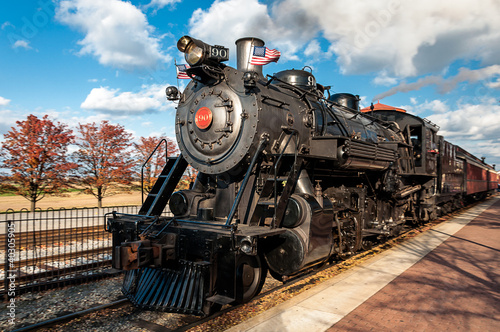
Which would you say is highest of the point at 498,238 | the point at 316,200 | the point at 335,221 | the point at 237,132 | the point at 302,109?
the point at 302,109

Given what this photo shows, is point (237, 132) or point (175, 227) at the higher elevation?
point (237, 132)

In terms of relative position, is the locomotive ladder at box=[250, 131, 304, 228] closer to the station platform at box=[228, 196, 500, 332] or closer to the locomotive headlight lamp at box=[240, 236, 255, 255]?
the locomotive headlight lamp at box=[240, 236, 255, 255]

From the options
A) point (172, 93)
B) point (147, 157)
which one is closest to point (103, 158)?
point (147, 157)

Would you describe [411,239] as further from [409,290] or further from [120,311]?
[120,311]

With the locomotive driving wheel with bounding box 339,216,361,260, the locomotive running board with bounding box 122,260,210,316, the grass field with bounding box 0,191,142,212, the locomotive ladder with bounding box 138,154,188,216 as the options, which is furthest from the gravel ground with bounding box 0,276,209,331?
the grass field with bounding box 0,191,142,212

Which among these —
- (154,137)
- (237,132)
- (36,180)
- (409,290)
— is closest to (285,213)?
(237,132)

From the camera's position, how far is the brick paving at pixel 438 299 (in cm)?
429

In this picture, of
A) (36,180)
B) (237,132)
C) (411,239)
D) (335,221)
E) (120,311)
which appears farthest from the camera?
(36,180)

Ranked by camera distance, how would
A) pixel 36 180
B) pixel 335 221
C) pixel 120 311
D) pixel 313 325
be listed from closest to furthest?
1. pixel 313 325
2. pixel 120 311
3. pixel 335 221
4. pixel 36 180

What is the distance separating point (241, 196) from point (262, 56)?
2968 millimetres

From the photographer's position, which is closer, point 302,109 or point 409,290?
point 409,290

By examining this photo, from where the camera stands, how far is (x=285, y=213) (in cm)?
495

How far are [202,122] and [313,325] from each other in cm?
350

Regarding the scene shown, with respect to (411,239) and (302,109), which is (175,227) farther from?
(411,239)
